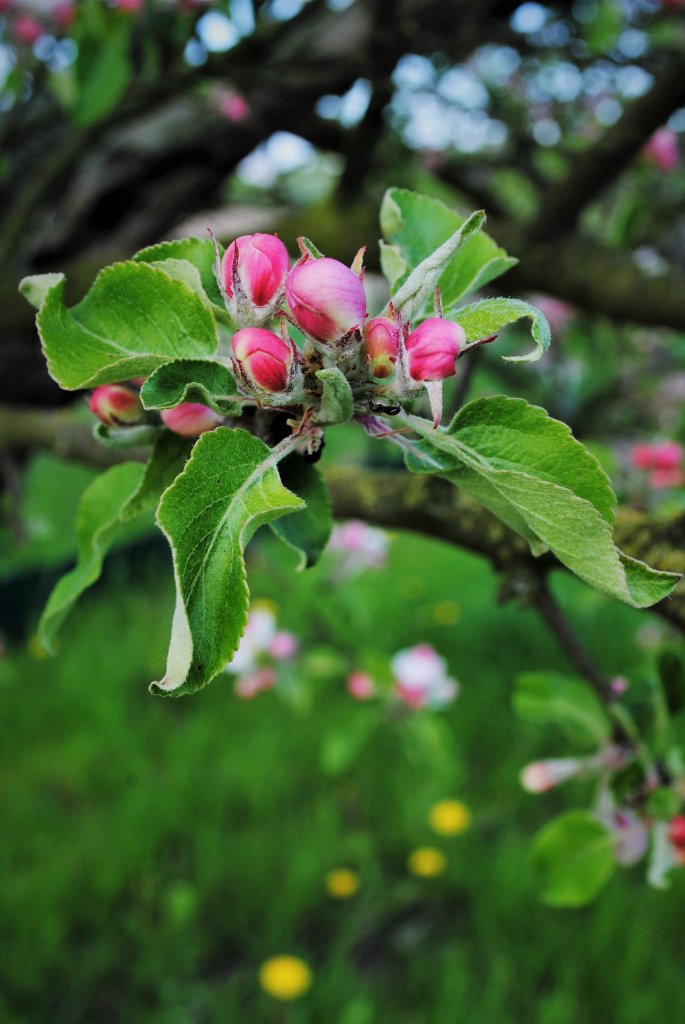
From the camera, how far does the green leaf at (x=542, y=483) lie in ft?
1.26

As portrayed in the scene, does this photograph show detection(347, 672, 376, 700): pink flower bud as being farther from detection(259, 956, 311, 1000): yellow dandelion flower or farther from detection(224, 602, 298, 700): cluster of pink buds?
detection(259, 956, 311, 1000): yellow dandelion flower

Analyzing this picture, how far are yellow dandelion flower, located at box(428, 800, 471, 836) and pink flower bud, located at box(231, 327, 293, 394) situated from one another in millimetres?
1836

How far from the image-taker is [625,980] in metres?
1.66

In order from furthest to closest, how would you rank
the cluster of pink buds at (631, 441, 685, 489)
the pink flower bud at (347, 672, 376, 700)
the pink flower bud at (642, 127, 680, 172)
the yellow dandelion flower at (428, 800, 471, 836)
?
the pink flower bud at (642, 127, 680, 172) → the cluster of pink buds at (631, 441, 685, 489) → the yellow dandelion flower at (428, 800, 471, 836) → the pink flower bud at (347, 672, 376, 700)

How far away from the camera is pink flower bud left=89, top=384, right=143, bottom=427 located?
55cm

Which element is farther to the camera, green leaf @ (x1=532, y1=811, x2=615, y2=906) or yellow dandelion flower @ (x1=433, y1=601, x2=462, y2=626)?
yellow dandelion flower @ (x1=433, y1=601, x2=462, y2=626)

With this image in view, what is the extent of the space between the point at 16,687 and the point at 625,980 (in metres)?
1.68

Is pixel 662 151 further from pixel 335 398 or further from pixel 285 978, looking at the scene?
pixel 335 398

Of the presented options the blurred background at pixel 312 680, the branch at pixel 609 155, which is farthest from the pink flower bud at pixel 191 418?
the branch at pixel 609 155

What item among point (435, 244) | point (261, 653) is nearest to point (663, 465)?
point (261, 653)

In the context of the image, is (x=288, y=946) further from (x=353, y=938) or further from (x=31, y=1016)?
(x=31, y=1016)

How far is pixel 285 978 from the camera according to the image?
1.66m

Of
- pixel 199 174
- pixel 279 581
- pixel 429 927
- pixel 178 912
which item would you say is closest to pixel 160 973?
pixel 178 912

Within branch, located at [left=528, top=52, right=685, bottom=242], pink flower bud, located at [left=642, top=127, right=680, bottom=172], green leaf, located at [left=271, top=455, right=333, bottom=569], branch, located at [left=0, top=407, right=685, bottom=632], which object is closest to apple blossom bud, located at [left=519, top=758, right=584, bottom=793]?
branch, located at [left=0, top=407, right=685, bottom=632]
